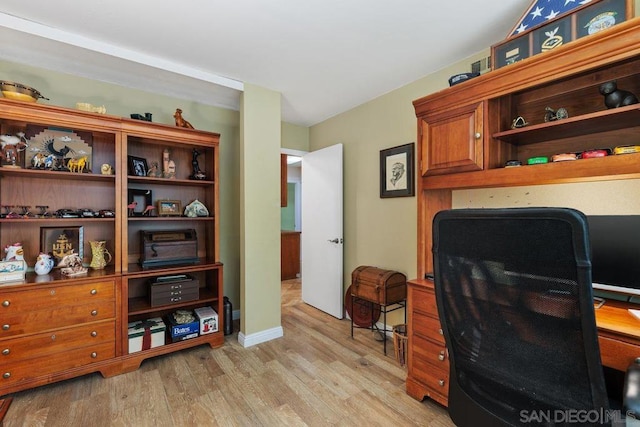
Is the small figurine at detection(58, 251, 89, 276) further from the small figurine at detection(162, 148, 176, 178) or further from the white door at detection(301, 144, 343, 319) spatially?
the white door at detection(301, 144, 343, 319)

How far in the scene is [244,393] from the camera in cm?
203

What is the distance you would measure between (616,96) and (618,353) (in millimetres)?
1187

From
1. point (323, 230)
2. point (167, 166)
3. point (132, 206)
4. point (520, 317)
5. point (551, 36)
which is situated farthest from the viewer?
point (323, 230)

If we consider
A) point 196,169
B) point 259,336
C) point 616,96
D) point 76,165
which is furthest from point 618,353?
point 76,165

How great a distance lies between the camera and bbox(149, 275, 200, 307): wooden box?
2.46 m

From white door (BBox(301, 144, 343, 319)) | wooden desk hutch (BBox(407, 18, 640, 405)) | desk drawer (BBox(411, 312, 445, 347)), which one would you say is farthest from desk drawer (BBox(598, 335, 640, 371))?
white door (BBox(301, 144, 343, 319))

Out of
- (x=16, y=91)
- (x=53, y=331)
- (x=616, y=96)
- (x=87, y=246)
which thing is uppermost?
(x=16, y=91)

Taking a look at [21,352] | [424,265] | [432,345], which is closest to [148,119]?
[21,352]

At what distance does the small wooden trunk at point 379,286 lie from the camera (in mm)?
2596

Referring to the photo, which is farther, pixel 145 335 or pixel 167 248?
pixel 167 248

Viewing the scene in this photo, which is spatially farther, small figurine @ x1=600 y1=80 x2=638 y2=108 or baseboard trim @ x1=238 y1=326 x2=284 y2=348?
baseboard trim @ x1=238 y1=326 x2=284 y2=348

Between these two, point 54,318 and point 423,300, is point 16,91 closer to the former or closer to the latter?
point 54,318

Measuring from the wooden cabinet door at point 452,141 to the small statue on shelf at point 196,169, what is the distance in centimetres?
205

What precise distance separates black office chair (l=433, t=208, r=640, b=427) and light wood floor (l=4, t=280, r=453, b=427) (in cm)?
101
